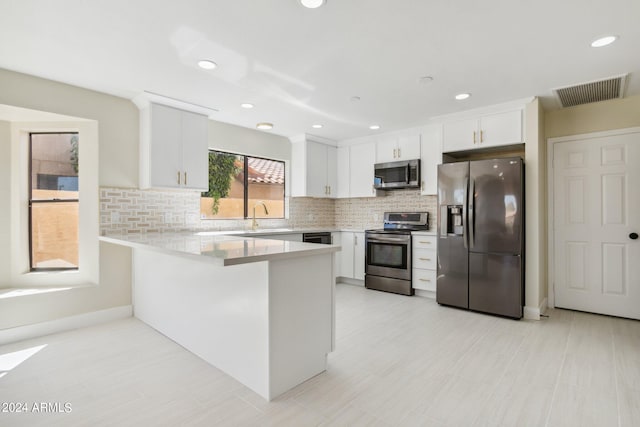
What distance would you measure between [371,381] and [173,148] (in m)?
3.03

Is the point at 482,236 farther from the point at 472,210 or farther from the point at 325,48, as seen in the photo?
the point at 325,48

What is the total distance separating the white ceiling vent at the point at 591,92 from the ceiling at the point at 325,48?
0.09 metres

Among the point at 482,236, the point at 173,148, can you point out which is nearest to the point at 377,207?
the point at 482,236

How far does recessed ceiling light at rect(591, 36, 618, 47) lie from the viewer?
2.24m

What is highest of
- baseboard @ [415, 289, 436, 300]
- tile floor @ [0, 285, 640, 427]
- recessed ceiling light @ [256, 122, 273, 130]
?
recessed ceiling light @ [256, 122, 273, 130]

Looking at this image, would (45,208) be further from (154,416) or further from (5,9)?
(154,416)

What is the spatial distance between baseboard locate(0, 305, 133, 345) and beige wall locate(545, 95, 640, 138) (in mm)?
5278

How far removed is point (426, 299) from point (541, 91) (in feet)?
→ 8.83

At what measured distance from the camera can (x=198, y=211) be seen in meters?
4.06

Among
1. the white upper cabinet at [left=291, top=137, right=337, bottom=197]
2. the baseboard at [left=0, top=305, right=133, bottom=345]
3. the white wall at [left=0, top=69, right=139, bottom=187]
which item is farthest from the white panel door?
the baseboard at [left=0, top=305, right=133, bottom=345]

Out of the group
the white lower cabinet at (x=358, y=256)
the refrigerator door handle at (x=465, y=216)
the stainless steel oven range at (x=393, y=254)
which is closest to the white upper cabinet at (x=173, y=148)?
the white lower cabinet at (x=358, y=256)

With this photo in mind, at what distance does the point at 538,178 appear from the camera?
3.41 m

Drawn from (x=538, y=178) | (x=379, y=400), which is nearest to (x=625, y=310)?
(x=538, y=178)

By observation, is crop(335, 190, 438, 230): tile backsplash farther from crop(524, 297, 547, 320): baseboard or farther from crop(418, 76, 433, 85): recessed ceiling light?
crop(418, 76, 433, 85): recessed ceiling light
